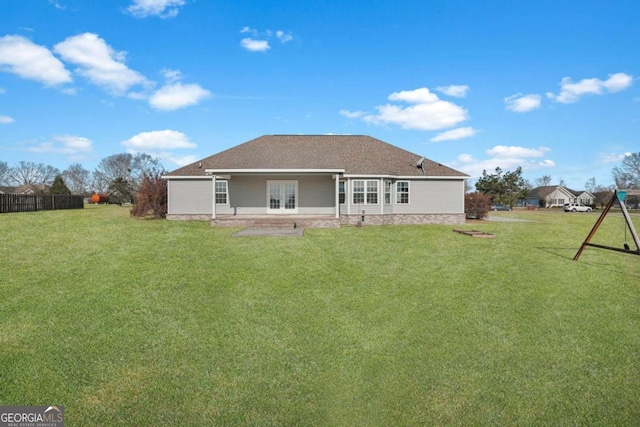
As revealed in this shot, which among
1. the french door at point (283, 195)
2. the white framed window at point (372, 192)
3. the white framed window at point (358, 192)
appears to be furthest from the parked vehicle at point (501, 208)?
the french door at point (283, 195)

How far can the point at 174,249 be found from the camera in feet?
36.7

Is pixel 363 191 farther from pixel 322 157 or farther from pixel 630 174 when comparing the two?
pixel 630 174

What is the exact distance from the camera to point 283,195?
2180 cm

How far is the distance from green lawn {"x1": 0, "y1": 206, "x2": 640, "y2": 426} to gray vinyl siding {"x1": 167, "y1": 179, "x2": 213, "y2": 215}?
39.0ft

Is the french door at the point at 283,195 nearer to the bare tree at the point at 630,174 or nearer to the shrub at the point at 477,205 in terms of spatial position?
the shrub at the point at 477,205

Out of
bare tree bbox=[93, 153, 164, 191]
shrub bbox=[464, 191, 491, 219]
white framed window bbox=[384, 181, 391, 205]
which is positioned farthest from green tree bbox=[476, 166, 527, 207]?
bare tree bbox=[93, 153, 164, 191]

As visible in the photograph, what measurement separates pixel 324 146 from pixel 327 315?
65.2ft

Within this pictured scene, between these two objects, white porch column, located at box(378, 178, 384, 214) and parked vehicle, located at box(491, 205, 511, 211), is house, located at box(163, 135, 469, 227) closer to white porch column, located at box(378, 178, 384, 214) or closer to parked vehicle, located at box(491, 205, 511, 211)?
white porch column, located at box(378, 178, 384, 214)

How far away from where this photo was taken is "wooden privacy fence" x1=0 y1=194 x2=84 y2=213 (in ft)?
87.4

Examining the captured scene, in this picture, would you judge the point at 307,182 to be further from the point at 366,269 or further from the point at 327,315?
the point at 327,315

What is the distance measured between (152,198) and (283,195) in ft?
29.5

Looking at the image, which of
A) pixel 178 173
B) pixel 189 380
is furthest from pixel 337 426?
pixel 178 173

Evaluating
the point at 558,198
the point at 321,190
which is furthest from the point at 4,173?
the point at 558,198
